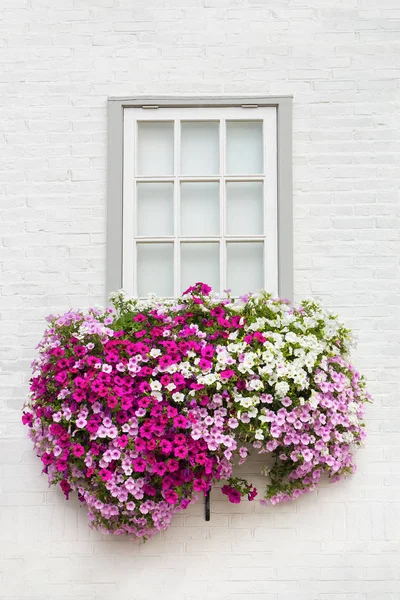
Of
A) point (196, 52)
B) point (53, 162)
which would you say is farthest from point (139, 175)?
point (196, 52)

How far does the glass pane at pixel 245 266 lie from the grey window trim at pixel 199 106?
0.14 m

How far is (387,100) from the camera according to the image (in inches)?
175

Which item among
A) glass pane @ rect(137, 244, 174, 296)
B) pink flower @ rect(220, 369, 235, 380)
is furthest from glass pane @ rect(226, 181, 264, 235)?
pink flower @ rect(220, 369, 235, 380)

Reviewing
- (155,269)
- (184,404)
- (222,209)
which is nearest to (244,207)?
(222,209)

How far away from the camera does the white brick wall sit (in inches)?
162

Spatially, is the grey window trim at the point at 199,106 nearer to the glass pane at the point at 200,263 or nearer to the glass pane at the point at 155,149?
A: the glass pane at the point at 155,149

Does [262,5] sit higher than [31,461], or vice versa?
[262,5]

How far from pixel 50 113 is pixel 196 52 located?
85 centimetres

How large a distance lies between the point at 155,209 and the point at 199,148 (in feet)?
1.33

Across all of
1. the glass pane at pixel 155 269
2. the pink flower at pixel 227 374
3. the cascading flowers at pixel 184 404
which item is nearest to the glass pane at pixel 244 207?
the glass pane at pixel 155 269

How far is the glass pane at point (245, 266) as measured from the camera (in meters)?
4.42

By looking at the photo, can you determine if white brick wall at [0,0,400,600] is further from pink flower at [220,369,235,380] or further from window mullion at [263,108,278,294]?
pink flower at [220,369,235,380]

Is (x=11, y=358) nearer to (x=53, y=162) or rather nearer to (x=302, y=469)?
(x=53, y=162)

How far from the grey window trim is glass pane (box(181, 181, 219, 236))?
0.35 metres
